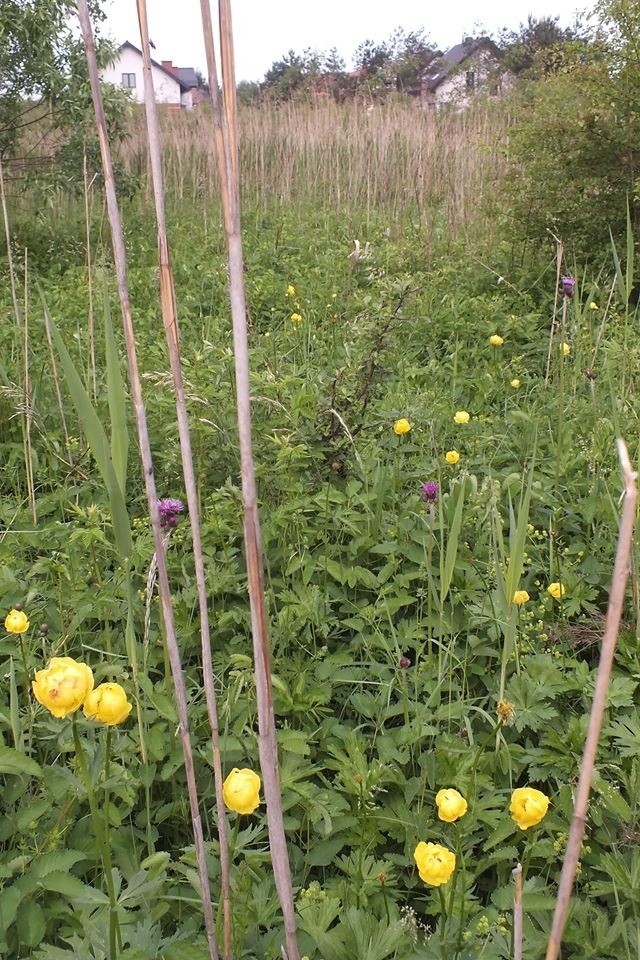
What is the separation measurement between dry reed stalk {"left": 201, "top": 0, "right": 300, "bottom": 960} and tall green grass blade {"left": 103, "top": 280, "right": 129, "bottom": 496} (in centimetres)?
26

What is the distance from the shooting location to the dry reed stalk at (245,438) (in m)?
0.48

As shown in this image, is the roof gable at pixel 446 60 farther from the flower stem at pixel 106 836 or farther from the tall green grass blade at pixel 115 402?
the flower stem at pixel 106 836

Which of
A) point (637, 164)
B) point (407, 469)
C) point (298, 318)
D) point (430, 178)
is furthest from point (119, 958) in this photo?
point (430, 178)

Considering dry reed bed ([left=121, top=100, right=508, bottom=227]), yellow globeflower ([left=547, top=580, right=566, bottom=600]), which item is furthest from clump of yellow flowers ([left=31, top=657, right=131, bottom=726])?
dry reed bed ([left=121, top=100, right=508, bottom=227])

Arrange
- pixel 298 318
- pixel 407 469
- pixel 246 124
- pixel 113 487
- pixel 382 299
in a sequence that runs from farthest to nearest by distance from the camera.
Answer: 1. pixel 246 124
2. pixel 298 318
3. pixel 382 299
4. pixel 407 469
5. pixel 113 487

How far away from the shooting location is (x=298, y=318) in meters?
2.74

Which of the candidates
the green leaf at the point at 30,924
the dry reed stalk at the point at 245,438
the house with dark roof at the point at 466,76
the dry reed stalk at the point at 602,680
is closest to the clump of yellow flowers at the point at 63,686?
the dry reed stalk at the point at 245,438

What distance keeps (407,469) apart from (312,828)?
3.50 ft

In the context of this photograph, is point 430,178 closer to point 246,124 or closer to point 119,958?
point 246,124

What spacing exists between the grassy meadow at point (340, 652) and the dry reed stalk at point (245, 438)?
24 centimetres

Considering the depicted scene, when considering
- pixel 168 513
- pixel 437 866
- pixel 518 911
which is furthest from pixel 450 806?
pixel 168 513

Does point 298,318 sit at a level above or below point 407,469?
above

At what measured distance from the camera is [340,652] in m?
1.40

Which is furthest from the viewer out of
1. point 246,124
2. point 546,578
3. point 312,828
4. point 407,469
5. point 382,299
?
point 246,124
